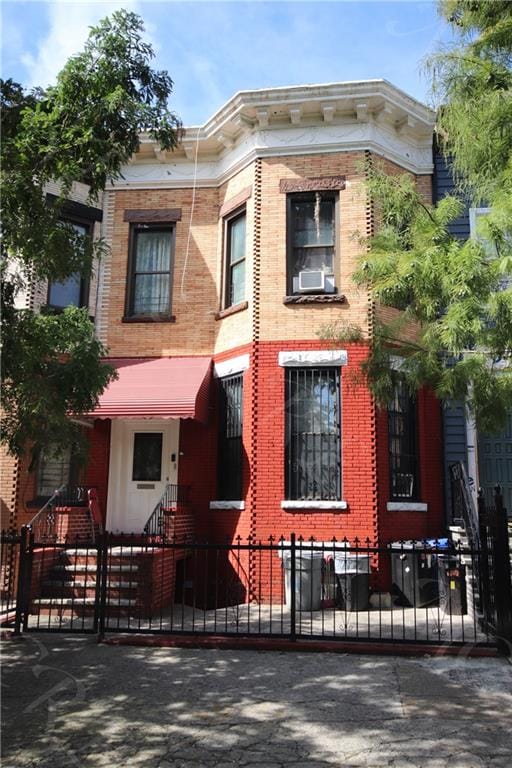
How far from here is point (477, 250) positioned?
6.56 meters

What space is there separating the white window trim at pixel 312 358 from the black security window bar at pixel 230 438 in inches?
37.7

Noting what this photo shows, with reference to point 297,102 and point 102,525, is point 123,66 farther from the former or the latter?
point 102,525

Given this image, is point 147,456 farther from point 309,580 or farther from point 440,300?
point 440,300

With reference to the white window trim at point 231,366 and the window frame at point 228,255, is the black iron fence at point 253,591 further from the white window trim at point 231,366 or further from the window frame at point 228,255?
the window frame at point 228,255

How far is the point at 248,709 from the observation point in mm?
5395

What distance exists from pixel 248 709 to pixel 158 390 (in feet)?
21.5

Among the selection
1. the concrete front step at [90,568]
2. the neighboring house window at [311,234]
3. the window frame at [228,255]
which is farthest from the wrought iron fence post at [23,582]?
the neighboring house window at [311,234]

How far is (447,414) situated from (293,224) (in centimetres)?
455

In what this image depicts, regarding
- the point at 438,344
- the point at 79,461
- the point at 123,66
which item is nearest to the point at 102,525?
the point at 79,461

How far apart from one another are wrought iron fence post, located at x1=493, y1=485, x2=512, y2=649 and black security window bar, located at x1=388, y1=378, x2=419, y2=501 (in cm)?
391

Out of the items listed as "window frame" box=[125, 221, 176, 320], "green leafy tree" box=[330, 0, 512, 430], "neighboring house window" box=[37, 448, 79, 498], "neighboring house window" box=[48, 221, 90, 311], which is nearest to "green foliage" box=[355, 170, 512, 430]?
"green leafy tree" box=[330, 0, 512, 430]

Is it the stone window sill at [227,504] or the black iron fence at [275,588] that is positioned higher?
the stone window sill at [227,504]

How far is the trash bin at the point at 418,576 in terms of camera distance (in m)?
10.2

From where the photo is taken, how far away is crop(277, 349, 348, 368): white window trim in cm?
1120
